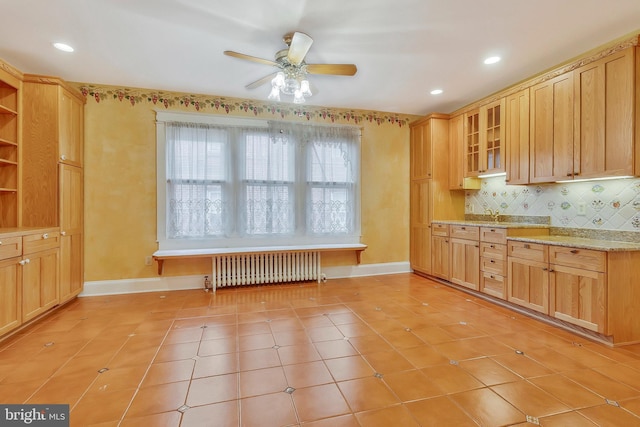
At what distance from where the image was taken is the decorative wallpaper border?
3703 mm

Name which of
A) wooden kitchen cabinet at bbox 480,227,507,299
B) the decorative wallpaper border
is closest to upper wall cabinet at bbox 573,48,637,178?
wooden kitchen cabinet at bbox 480,227,507,299

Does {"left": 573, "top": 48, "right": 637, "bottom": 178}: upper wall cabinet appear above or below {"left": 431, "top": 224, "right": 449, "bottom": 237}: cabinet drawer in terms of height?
above

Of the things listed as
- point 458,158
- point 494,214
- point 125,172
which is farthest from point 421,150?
point 125,172

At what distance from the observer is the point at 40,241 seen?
279 centimetres

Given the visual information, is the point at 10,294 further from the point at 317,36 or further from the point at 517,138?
the point at 517,138

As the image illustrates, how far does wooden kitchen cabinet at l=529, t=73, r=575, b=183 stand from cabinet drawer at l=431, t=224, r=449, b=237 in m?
1.25

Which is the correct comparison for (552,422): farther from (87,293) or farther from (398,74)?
(87,293)

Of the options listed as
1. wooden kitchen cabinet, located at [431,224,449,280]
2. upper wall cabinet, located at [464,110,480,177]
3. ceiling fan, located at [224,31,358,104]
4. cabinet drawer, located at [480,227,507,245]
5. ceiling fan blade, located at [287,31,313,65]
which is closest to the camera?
ceiling fan blade, located at [287,31,313,65]

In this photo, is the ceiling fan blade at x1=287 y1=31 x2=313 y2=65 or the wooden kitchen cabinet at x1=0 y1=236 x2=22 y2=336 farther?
the wooden kitchen cabinet at x1=0 y1=236 x2=22 y2=336

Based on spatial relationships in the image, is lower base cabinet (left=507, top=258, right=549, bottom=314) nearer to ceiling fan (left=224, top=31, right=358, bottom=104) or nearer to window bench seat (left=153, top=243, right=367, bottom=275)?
window bench seat (left=153, top=243, right=367, bottom=275)

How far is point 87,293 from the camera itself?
3670mm

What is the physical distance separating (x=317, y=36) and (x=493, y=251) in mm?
2969

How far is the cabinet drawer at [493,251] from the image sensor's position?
3.27m

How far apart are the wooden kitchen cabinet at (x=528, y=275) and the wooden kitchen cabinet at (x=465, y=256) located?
0.47m
